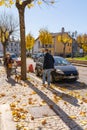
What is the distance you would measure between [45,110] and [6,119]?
1.38 metres

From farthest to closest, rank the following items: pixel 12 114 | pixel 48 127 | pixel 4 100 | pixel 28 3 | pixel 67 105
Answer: pixel 28 3 → pixel 4 100 → pixel 67 105 → pixel 12 114 → pixel 48 127

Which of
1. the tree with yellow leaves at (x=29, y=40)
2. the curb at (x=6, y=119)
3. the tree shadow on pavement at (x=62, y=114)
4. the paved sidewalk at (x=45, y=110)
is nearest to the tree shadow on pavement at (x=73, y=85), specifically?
the paved sidewalk at (x=45, y=110)

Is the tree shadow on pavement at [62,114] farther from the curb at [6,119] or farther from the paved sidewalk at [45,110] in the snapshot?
the curb at [6,119]

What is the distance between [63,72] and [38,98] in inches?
243

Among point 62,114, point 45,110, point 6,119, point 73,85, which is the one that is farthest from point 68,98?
point 73,85

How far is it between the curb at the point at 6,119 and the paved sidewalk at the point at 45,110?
6 cm

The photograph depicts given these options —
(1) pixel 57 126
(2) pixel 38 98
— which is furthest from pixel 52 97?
(1) pixel 57 126

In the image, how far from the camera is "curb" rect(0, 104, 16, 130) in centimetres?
659

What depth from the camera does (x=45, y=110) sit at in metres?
8.15

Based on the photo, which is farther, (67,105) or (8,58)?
(8,58)

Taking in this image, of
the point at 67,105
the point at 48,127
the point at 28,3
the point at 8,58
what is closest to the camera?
the point at 48,127

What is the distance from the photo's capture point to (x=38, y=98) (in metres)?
10.0

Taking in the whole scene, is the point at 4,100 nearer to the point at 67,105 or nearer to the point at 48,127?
the point at 67,105

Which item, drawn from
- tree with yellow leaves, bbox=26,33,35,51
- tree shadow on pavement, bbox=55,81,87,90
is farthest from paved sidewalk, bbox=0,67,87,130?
tree with yellow leaves, bbox=26,33,35,51
